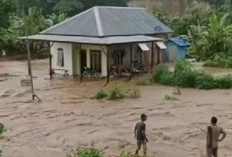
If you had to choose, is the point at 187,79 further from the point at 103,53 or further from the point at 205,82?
the point at 103,53

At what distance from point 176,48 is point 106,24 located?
8.15 metres

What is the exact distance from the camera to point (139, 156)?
13.4 metres

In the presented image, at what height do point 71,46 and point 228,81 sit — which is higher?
point 71,46

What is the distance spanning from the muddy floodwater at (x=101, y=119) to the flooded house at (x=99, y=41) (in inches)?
93.6

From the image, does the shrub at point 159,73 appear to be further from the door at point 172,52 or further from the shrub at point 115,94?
the door at point 172,52

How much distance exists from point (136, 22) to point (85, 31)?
4.93 metres

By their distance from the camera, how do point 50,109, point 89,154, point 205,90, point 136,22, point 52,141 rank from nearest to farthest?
point 89,154 → point 52,141 → point 50,109 → point 205,90 → point 136,22

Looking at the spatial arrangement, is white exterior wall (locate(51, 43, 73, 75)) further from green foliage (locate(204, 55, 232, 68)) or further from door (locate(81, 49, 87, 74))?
green foliage (locate(204, 55, 232, 68))

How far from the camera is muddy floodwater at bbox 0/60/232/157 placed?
14.9 m

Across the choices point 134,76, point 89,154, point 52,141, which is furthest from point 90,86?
point 89,154

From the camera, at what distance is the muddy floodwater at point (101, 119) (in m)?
14.9

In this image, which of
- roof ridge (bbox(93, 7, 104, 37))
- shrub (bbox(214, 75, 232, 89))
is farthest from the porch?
shrub (bbox(214, 75, 232, 89))

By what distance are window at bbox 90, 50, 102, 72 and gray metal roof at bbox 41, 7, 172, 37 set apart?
1261mm

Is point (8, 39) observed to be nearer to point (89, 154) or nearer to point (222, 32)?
point (222, 32)
